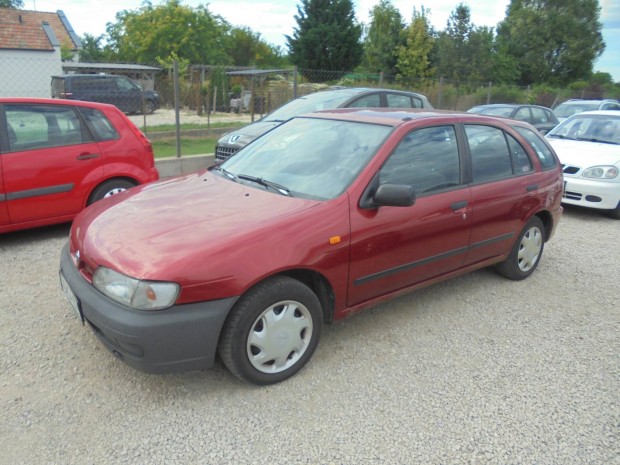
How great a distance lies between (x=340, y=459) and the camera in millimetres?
2439

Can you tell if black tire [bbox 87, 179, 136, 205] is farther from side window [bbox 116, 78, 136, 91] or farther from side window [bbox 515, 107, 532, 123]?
side window [bbox 116, 78, 136, 91]

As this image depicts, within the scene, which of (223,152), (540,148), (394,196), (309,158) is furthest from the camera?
(223,152)

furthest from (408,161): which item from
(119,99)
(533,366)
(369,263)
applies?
(119,99)

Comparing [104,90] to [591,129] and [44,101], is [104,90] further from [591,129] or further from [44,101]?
[591,129]

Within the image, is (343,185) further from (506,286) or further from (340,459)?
(506,286)

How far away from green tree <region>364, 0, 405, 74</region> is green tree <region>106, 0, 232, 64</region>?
14.1 m

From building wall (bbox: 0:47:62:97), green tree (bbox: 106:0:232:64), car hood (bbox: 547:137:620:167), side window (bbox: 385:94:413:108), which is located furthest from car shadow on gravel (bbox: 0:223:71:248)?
green tree (bbox: 106:0:232:64)

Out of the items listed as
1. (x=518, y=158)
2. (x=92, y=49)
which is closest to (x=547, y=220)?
(x=518, y=158)

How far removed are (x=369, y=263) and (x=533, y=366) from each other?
130cm

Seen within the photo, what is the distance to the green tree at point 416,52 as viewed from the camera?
122 ft

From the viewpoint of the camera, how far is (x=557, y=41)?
4244 cm

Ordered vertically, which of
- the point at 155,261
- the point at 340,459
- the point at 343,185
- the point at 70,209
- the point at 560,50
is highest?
the point at 560,50

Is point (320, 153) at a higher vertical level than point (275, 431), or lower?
higher

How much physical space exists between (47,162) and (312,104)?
4.41 metres
